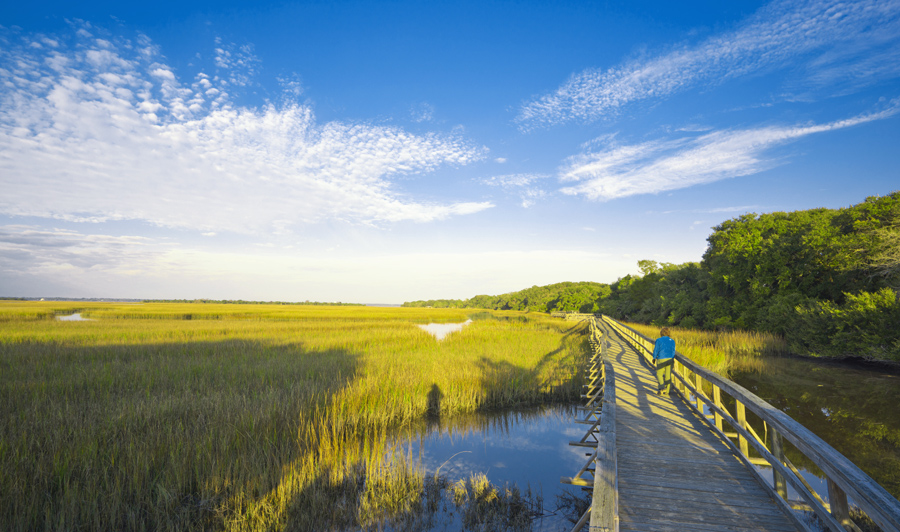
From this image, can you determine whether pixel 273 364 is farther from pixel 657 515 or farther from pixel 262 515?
pixel 657 515

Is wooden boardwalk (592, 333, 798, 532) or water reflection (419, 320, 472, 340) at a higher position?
wooden boardwalk (592, 333, 798, 532)

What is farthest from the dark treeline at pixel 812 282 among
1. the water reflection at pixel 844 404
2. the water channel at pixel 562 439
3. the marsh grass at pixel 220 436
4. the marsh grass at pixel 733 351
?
the marsh grass at pixel 220 436

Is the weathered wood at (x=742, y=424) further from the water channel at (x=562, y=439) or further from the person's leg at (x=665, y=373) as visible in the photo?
the person's leg at (x=665, y=373)

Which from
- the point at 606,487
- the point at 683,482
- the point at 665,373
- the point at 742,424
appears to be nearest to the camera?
the point at 606,487

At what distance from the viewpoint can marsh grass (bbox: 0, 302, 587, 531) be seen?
480cm

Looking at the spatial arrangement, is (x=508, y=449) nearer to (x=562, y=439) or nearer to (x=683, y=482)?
(x=562, y=439)

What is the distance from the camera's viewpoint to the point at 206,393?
9.07 m

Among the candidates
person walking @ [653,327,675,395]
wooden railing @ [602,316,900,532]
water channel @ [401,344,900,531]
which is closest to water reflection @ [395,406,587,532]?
water channel @ [401,344,900,531]

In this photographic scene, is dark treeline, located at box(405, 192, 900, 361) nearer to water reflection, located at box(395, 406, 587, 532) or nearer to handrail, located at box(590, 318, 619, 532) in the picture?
water reflection, located at box(395, 406, 587, 532)

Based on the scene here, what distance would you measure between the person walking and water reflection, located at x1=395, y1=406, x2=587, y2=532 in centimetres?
247

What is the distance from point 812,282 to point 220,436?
32.9m

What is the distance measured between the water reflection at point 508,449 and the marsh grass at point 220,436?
755 mm

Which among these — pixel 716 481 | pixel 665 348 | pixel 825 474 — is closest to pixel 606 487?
pixel 825 474

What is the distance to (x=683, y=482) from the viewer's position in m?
4.25
